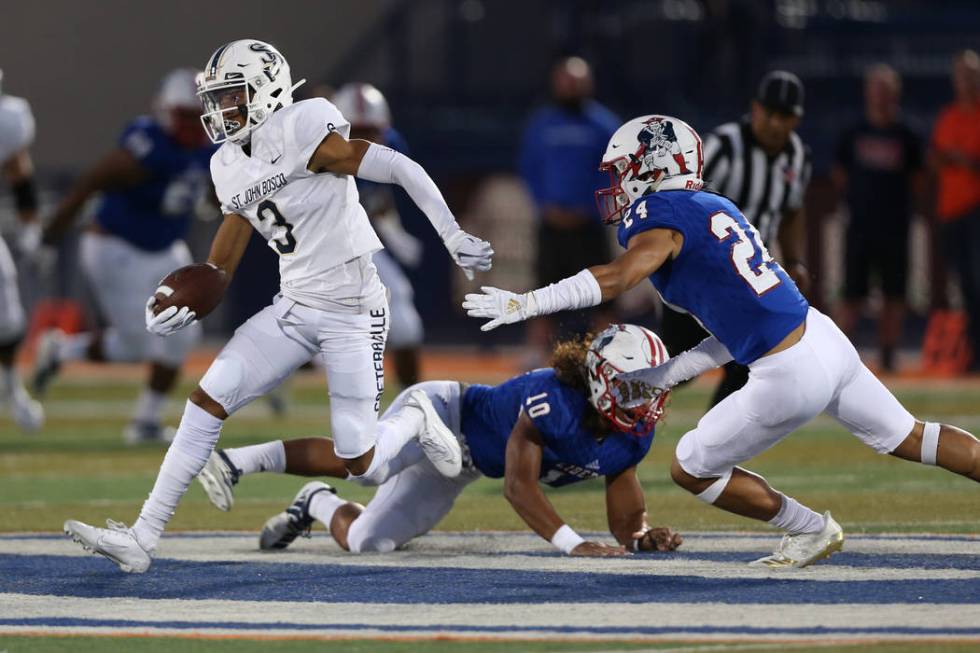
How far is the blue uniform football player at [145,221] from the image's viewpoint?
31.9 ft

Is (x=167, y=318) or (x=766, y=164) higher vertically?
(x=766, y=164)

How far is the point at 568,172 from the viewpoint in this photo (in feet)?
39.5

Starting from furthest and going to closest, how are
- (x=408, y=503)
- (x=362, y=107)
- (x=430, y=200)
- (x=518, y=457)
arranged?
(x=362, y=107) < (x=408, y=503) < (x=518, y=457) < (x=430, y=200)

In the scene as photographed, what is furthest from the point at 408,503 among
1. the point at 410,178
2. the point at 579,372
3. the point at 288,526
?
the point at 410,178

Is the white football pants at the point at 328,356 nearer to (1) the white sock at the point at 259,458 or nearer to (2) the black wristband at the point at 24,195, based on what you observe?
(1) the white sock at the point at 259,458

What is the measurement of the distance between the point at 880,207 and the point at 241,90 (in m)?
8.12

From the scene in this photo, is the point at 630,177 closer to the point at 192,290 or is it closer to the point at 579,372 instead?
the point at 579,372

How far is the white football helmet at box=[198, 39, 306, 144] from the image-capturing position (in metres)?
5.65

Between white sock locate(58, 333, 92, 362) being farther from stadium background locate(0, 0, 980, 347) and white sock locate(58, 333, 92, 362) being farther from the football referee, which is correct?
stadium background locate(0, 0, 980, 347)

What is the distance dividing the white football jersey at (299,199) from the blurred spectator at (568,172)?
6.10 metres

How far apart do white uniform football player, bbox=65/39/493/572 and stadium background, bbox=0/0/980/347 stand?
339 inches

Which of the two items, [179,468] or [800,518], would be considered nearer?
[800,518]

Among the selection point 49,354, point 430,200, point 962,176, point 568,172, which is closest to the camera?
point 430,200

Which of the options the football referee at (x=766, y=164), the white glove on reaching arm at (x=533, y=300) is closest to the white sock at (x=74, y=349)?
the football referee at (x=766, y=164)
